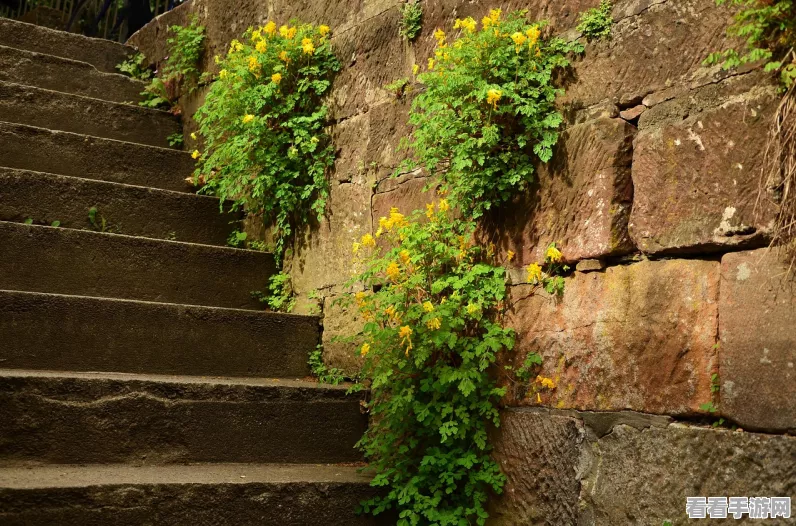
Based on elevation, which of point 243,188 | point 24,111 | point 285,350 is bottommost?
point 285,350

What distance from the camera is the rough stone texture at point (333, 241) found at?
11.9ft

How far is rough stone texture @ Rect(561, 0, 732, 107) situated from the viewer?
230cm

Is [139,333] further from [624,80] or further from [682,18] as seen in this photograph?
[682,18]

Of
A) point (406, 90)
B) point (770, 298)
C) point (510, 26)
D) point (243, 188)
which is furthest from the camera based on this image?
point (243, 188)

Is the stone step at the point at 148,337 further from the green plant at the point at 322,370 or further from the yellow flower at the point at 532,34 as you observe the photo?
the yellow flower at the point at 532,34

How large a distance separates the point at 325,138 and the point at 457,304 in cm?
144

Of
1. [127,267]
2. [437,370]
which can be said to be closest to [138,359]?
[127,267]

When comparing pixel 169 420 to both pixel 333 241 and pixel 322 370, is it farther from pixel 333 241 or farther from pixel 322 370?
pixel 333 241

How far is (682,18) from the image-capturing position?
2363 mm

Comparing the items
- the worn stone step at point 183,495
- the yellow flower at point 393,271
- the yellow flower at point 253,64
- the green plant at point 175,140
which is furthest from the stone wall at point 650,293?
the green plant at point 175,140

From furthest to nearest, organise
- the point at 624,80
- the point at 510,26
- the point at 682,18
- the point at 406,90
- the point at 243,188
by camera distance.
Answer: the point at 243,188 < the point at 406,90 < the point at 510,26 < the point at 624,80 < the point at 682,18

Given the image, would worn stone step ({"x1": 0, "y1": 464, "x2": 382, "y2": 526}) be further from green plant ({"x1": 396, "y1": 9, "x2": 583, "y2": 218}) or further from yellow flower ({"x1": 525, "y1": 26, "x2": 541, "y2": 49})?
yellow flower ({"x1": 525, "y1": 26, "x2": 541, "y2": 49})

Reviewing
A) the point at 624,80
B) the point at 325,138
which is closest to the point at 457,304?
the point at 624,80

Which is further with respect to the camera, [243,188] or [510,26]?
[243,188]
